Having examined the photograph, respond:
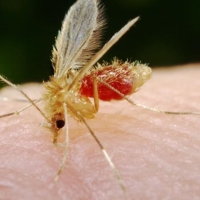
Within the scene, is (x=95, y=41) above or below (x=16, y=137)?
above

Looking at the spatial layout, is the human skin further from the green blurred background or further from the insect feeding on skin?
the green blurred background

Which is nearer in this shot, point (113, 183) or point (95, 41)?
point (113, 183)

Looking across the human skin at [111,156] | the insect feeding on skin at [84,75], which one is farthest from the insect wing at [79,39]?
the human skin at [111,156]

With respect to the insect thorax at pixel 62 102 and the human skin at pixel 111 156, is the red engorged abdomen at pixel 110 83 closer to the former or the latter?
the insect thorax at pixel 62 102

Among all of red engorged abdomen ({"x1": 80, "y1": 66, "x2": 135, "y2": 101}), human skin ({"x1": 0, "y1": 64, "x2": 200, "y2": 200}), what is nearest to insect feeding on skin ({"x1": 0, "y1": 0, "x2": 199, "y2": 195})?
red engorged abdomen ({"x1": 80, "y1": 66, "x2": 135, "y2": 101})

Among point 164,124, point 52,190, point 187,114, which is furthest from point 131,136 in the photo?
point 52,190

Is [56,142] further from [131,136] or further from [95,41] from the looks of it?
[95,41]

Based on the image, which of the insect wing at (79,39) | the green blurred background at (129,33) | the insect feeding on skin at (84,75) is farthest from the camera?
the green blurred background at (129,33)
